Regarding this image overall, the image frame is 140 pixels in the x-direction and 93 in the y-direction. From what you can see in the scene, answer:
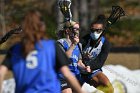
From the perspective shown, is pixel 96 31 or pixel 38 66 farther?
pixel 96 31

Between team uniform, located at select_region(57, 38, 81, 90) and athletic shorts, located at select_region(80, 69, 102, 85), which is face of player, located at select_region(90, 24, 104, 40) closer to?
athletic shorts, located at select_region(80, 69, 102, 85)

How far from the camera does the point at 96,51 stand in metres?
10.6

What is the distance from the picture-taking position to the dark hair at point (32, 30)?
21.2 feet

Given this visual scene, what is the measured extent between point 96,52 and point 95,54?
0.12ft

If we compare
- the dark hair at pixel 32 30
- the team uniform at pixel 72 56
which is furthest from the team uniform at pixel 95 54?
the dark hair at pixel 32 30

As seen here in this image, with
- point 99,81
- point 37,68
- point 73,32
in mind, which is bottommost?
point 99,81

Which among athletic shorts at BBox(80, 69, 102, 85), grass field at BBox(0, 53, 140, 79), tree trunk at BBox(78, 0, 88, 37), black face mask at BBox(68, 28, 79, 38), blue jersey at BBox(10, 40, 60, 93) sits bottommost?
grass field at BBox(0, 53, 140, 79)

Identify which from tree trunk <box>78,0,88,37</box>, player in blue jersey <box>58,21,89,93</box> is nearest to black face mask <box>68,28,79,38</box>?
player in blue jersey <box>58,21,89,93</box>

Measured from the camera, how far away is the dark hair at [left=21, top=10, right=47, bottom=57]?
6461 mm

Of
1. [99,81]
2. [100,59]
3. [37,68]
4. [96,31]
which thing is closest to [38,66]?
[37,68]

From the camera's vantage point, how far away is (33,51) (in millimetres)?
6574

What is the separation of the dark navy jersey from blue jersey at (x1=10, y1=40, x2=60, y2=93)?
3.71 m

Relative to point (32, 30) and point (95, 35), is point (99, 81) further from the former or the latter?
point (32, 30)

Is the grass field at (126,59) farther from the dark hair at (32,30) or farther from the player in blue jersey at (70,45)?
the dark hair at (32,30)
